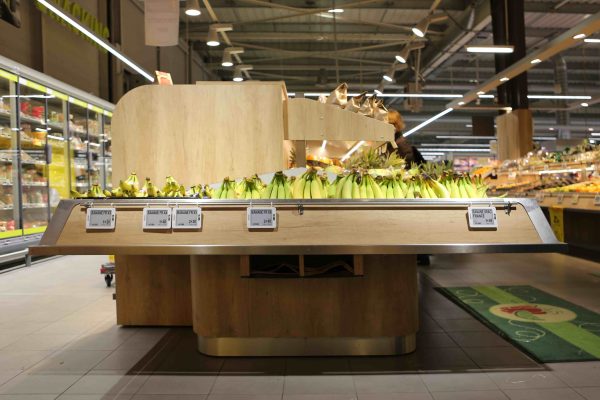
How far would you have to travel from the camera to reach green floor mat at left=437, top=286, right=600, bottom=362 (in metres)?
3.33

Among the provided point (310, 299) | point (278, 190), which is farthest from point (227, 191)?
point (310, 299)

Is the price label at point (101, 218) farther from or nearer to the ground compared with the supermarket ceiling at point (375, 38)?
nearer to the ground

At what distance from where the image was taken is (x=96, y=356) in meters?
3.38

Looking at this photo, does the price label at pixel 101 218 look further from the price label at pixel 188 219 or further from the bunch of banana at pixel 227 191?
the bunch of banana at pixel 227 191

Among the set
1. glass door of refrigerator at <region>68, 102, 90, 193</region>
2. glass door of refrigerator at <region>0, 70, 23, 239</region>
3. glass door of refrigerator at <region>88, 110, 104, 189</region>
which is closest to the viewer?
glass door of refrigerator at <region>0, 70, 23, 239</region>

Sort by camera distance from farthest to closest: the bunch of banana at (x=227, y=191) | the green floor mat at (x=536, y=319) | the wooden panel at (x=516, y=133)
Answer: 1. the wooden panel at (x=516, y=133)
2. the green floor mat at (x=536, y=319)
3. the bunch of banana at (x=227, y=191)

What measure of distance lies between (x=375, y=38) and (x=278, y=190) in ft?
35.9

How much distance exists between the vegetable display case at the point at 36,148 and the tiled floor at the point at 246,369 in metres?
2.70

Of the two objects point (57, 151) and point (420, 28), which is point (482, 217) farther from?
point (57, 151)

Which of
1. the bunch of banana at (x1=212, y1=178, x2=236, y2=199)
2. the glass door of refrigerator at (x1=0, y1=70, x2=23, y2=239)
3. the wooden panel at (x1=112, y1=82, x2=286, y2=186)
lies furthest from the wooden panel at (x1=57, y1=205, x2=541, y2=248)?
the glass door of refrigerator at (x1=0, y1=70, x2=23, y2=239)

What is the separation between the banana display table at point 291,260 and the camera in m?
2.58

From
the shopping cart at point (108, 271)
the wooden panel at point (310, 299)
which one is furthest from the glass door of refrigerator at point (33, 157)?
the wooden panel at point (310, 299)

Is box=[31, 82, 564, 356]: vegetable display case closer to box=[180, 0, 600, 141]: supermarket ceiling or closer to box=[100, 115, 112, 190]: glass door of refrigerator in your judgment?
box=[180, 0, 600, 141]: supermarket ceiling

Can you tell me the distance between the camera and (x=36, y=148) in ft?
24.2
